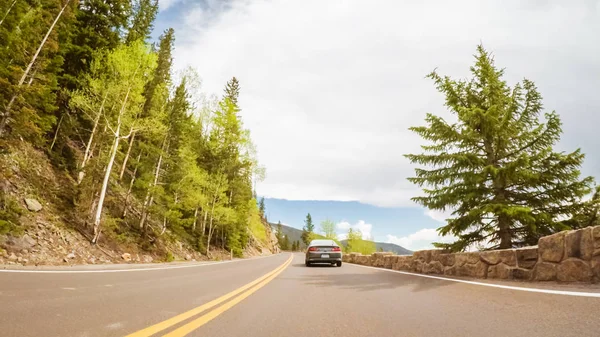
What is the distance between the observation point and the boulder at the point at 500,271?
6.86m

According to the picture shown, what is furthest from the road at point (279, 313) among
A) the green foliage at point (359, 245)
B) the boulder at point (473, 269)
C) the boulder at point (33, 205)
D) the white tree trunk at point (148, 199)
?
the green foliage at point (359, 245)

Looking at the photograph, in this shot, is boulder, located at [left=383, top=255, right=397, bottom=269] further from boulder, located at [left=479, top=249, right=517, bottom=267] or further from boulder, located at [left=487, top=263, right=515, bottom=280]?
boulder, located at [left=487, top=263, right=515, bottom=280]

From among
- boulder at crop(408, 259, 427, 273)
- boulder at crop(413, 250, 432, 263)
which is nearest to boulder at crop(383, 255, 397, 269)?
boulder at crop(408, 259, 427, 273)

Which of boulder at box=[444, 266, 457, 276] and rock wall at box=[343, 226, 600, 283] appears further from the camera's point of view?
boulder at box=[444, 266, 457, 276]

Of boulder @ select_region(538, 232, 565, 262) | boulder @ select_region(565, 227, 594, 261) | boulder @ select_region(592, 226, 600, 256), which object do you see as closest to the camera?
boulder @ select_region(592, 226, 600, 256)

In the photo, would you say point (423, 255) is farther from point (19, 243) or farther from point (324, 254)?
point (19, 243)

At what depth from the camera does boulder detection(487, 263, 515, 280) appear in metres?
6.86

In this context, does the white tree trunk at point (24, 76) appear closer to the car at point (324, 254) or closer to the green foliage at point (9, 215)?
the green foliage at point (9, 215)

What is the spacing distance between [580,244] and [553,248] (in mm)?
581

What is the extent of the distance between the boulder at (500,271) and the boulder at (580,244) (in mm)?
1534

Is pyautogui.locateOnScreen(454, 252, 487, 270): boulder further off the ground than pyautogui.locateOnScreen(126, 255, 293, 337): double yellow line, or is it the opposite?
pyautogui.locateOnScreen(454, 252, 487, 270): boulder

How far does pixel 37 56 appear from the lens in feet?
48.6

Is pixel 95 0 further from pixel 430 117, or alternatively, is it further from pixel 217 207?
pixel 430 117

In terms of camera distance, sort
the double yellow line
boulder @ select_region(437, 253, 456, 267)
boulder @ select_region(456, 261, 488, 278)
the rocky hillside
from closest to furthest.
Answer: the double yellow line, boulder @ select_region(456, 261, 488, 278), boulder @ select_region(437, 253, 456, 267), the rocky hillside
